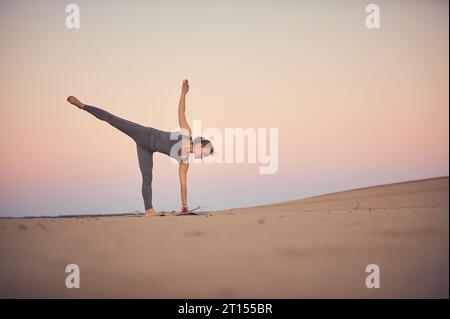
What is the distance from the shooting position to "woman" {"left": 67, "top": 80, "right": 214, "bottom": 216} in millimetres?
4336

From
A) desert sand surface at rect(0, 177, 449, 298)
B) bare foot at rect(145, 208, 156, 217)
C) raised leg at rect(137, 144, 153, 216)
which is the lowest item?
desert sand surface at rect(0, 177, 449, 298)

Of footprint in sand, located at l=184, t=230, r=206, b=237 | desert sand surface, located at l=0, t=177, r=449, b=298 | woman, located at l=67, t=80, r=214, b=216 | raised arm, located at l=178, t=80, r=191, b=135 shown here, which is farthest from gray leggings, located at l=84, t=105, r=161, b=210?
footprint in sand, located at l=184, t=230, r=206, b=237

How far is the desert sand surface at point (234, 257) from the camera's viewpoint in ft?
6.97

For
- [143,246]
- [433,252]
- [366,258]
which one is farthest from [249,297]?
[433,252]

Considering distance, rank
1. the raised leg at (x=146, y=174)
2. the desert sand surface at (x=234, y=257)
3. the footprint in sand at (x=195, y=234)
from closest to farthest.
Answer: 1. the desert sand surface at (x=234, y=257)
2. the footprint in sand at (x=195, y=234)
3. the raised leg at (x=146, y=174)

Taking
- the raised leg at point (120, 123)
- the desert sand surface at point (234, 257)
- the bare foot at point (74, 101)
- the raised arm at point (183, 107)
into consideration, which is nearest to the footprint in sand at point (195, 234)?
the desert sand surface at point (234, 257)

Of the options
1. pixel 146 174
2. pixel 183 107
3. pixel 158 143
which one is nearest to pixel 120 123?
pixel 158 143

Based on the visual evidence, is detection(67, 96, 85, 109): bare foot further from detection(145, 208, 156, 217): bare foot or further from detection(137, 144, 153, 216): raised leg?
detection(145, 208, 156, 217): bare foot

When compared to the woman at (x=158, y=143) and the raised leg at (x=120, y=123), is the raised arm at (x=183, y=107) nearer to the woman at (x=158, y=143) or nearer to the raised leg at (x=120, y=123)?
the woman at (x=158, y=143)

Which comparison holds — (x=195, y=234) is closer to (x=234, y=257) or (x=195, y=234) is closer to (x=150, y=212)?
(x=234, y=257)

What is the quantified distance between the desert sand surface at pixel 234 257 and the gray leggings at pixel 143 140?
883 millimetres

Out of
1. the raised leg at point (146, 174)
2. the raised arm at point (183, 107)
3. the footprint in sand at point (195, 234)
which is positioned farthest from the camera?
the raised leg at point (146, 174)

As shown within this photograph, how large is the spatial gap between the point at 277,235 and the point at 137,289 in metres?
1.19

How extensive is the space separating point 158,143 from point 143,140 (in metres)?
0.17
